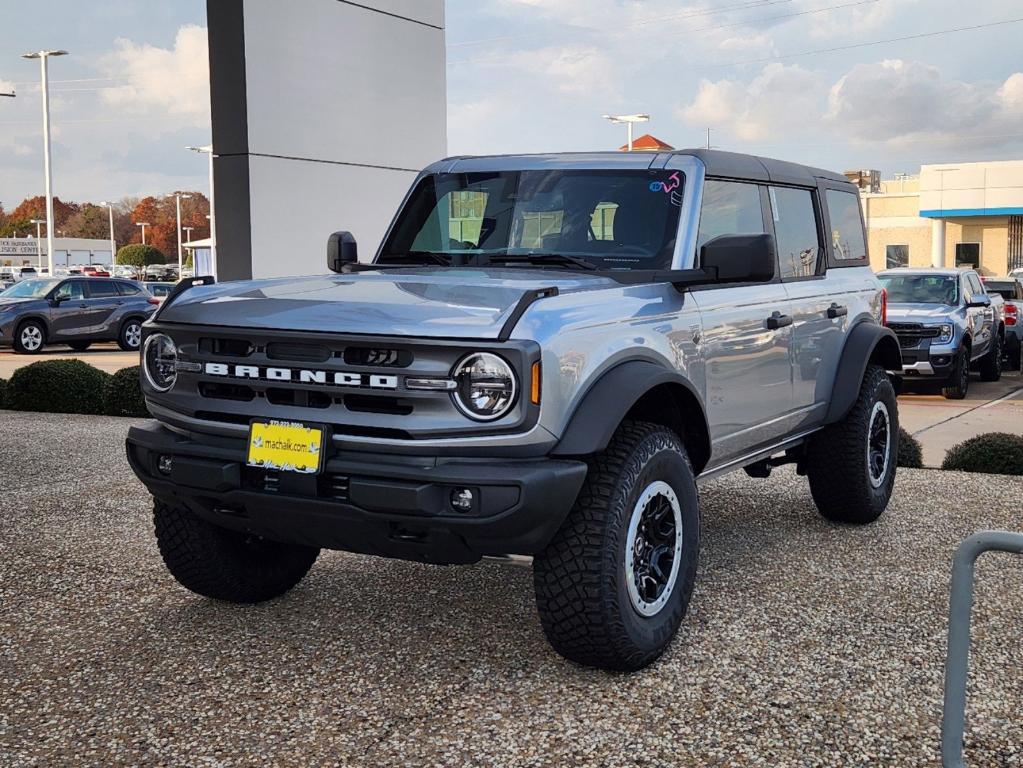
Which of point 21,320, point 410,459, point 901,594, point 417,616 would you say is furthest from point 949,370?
point 21,320

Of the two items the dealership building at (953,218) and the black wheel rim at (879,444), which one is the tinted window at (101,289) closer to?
the black wheel rim at (879,444)

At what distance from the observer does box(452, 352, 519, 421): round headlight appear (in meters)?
3.70

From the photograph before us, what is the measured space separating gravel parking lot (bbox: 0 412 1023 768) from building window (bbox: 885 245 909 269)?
166 ft

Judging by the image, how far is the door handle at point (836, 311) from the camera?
6137 mm

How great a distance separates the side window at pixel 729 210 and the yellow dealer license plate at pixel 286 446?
201cm

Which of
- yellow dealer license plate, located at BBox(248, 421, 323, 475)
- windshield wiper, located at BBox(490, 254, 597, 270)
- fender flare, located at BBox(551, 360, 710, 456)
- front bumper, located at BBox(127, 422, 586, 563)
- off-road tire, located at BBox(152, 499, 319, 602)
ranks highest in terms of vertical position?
windshield wiper, located at BBox(490, 254, 597, 270)

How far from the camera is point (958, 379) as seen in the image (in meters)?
15.1

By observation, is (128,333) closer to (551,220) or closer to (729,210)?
(551,220)

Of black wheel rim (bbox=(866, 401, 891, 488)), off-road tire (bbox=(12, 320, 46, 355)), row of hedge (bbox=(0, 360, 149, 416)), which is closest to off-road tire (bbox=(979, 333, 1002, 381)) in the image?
black wheel rim (bbox=(866, 401, 891, 488))

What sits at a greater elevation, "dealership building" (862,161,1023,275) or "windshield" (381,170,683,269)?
"dealership building" (862,161,1023,275)

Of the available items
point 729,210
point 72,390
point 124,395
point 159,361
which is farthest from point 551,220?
point 72,390

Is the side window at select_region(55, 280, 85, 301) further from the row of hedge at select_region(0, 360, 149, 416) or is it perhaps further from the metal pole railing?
the metal pole railing

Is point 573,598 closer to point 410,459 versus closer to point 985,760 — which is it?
point 410,459

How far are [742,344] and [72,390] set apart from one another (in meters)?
9.62
